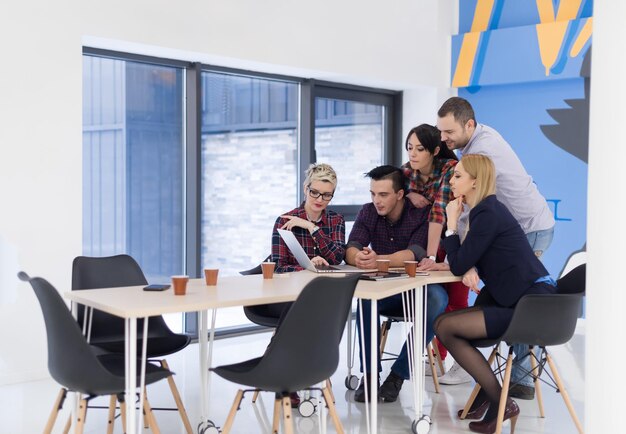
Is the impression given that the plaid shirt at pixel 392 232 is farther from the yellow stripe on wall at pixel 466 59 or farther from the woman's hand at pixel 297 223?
the yellow stripe on wall at pixel 466 59

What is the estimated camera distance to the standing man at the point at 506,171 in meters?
4.19

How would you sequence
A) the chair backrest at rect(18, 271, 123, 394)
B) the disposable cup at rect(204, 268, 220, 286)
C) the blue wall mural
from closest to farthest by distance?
the chair backrest at rect(18, 271, 123, 394) < the disposable cup at rect(204, 268, 220, 286) < the blue wall mural

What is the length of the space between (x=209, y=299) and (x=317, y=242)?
139cm

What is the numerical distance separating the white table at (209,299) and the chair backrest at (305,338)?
28cm

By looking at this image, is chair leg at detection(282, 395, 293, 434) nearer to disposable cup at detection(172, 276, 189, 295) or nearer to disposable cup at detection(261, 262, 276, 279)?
disposable cup at detection(172, 276, 189, 295)

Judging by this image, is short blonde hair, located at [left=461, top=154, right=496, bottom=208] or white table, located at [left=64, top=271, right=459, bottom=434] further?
short blonde hair, located at [left=461, top=154, right=496, bottom=208]

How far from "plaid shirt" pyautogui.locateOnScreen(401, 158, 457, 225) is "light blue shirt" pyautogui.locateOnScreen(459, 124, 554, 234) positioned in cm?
20

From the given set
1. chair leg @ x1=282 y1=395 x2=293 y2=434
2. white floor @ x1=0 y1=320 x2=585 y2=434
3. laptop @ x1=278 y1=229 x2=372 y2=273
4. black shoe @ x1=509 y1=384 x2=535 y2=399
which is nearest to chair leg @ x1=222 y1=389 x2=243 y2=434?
Answer: chair leg @ x1=282 y1=395 x2=293 y2=434

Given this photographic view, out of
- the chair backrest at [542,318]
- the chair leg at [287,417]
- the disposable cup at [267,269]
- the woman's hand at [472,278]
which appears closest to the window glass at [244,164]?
the disposable cup at [267,269]

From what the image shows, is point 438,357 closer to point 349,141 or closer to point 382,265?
point 382,265

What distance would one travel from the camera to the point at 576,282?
12.8ft

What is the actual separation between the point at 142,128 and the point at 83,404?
3.06m

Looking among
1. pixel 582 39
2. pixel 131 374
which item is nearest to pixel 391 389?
pixel 131 374

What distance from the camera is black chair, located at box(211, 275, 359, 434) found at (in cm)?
272
